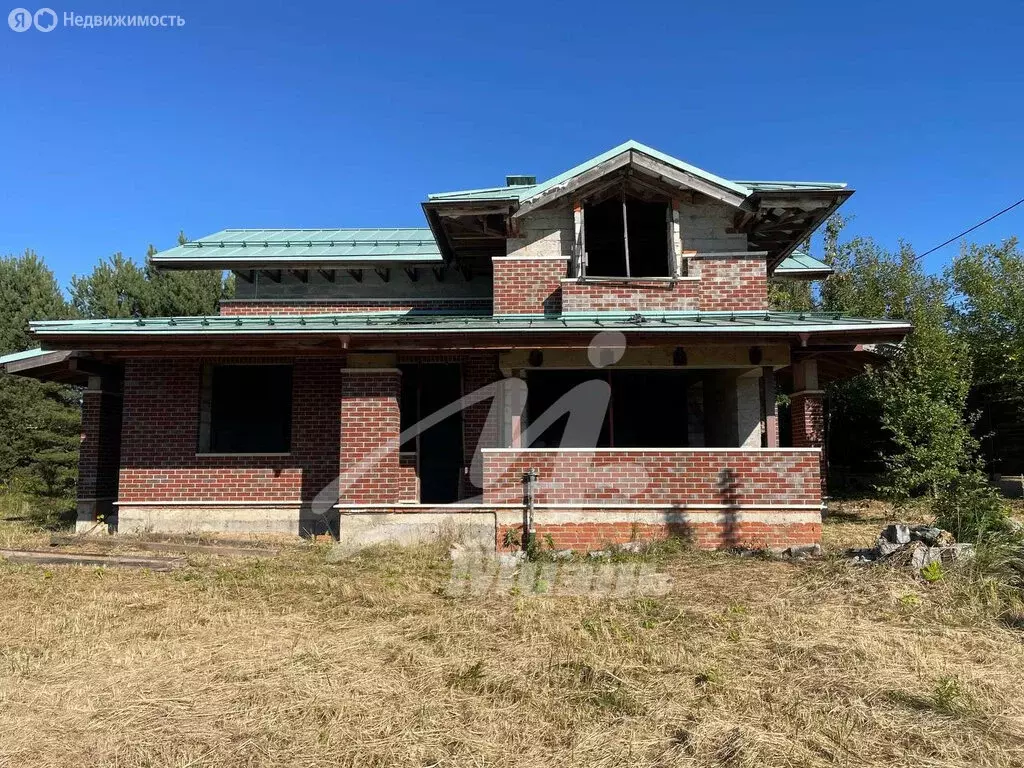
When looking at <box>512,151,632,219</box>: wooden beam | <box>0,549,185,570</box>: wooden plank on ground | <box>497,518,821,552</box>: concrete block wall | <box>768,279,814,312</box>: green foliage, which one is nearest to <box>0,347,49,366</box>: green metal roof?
<box>0,549,185,570</box>: wooden plank on ground

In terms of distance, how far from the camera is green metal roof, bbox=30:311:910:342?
29.3 ft

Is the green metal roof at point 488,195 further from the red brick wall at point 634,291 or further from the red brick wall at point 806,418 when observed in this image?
the red brick wall at point 806,418

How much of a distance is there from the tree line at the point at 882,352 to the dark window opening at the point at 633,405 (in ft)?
10.0

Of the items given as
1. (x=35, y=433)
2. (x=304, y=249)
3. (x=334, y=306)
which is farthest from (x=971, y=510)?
(x=35, y=433)

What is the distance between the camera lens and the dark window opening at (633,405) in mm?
11727

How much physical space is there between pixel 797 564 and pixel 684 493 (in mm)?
1656

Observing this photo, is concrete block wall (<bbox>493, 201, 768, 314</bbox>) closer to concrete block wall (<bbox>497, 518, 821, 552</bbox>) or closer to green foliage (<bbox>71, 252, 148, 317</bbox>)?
concrete block wall (<bbox>497, 518, 821, 552</bbox>)

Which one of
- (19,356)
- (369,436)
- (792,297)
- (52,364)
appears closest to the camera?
(369,436)

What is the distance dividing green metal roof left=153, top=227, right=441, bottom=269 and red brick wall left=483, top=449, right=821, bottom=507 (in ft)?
17.4

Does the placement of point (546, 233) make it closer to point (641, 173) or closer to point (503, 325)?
point (641, 173)

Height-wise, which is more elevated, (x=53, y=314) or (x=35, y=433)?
(x=53, y=314)

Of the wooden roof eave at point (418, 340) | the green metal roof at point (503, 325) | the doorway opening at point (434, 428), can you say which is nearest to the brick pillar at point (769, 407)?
the wooden roof eave at point (418, 340)

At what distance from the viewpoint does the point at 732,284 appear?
10742 mm

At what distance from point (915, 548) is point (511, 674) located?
4.95 m
